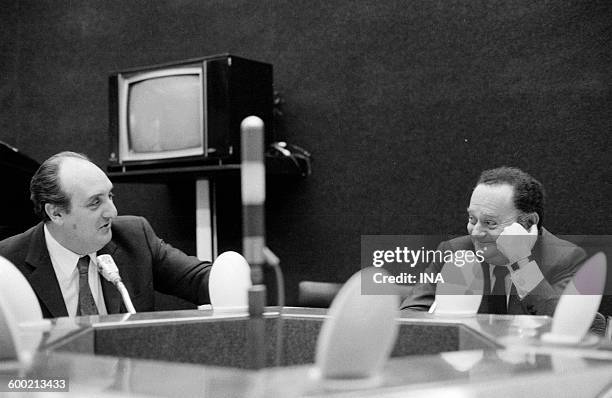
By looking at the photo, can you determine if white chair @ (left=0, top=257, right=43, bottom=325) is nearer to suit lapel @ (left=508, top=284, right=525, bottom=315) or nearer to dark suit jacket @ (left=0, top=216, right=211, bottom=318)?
dark suit jacket @ (left=0, top=216, right=211, bottom=318)

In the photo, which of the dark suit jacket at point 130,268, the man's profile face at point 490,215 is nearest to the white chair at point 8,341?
the dark suit jacket at point 130,268

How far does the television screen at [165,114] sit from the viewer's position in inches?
149

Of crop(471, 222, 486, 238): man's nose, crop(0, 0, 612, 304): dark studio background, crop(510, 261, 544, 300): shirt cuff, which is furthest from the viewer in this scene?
crop(0, 0, 612, 304): dark studio background

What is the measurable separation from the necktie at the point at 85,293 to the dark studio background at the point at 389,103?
1.83 m

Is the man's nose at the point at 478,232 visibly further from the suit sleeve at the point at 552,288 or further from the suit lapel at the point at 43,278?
the suit lapel at the point at 43,278

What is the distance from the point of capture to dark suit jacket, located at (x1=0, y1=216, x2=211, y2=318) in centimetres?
229

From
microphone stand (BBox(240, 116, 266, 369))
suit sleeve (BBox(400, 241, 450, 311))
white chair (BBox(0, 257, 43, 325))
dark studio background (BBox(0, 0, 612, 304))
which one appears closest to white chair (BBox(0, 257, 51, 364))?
white chair (BBox(0, 257, 43, 325))

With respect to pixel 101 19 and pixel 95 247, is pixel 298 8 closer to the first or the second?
pixel 101 19

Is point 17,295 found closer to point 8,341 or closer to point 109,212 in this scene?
point 8,341

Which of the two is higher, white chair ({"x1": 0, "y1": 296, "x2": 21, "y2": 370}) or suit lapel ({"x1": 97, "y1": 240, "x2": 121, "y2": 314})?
white chair ({"x1": 0, "y1": 296, "x2": 21, "y2": 370})

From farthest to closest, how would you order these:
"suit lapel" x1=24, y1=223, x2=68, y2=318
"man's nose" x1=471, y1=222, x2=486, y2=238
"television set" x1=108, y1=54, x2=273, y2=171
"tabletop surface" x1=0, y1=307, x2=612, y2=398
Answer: "television set" x1=108, y1=54, x2=273, y2=171 → "man's nose" x1=471, y1=222, x2=486, y2=238 → "suit lapel" x1=24, y1=223, x2=68, y2=318 → "tabletop surface" x1=0, y1=307, x2=612, y2=398

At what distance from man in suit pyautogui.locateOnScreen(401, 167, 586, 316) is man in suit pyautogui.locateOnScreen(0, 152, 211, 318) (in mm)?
813

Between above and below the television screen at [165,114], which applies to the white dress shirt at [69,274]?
below

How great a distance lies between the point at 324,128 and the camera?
13.5 feet
